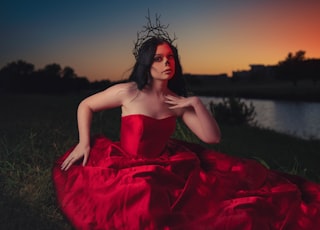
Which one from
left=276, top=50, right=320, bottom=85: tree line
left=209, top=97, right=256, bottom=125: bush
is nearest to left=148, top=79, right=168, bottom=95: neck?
left=276, top=50, right=320, bottom=85: tree line

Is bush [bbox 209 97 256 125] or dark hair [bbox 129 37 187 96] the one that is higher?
dark hair [bbox 129 37 187 96]

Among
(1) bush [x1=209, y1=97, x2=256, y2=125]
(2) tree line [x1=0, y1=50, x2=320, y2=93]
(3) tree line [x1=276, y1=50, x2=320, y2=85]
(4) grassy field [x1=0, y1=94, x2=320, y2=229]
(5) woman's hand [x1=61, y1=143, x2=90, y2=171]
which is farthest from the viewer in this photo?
(1) bush [x1=209, y1=97, x2=256, y2=125]

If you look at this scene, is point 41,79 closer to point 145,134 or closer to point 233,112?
point 145,134

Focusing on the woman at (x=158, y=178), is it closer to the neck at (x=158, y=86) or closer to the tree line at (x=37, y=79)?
the neck at (x=158, y=86)

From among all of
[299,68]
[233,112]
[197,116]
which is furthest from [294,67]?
[197,116]

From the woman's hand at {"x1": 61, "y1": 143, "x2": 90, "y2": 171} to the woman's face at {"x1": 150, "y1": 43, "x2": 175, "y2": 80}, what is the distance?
0.57 meters

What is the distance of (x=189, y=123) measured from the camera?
2.62 meters

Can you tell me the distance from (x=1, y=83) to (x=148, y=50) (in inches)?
90.7

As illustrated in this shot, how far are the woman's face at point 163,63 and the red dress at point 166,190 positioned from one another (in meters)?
0.22

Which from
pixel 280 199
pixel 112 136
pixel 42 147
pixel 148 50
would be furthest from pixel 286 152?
pixel 148 50

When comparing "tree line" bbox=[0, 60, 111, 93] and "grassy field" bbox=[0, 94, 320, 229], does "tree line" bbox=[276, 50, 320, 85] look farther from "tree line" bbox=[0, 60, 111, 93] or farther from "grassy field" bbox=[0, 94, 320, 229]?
"tree line" bbox=[0, 60, 111, 93]

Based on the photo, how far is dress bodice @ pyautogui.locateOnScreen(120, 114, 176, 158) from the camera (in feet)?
8.30

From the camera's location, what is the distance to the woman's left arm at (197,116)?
2516 mm

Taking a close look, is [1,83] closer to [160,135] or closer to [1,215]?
[1,215]
